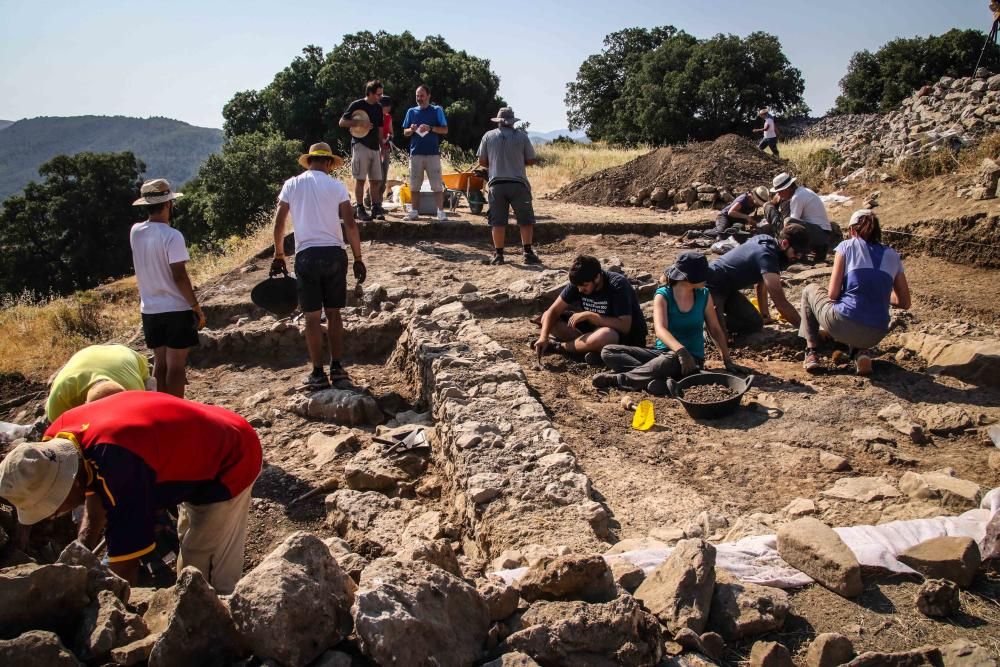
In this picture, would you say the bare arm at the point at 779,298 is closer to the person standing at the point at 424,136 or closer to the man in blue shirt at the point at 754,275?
the man in blue shirt at the point at 754,275

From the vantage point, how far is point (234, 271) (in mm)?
9719

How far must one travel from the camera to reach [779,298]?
6141 millimetres

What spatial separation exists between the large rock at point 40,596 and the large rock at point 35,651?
19 centimetres

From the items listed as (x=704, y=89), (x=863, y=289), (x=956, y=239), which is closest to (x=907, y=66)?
(x=704, y=89)

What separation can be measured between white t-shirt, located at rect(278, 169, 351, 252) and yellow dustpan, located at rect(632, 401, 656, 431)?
253 cm

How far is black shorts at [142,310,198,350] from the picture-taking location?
4719mm

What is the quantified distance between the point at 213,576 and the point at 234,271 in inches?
287

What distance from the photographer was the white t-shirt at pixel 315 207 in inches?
206

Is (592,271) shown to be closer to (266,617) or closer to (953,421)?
(953,421)

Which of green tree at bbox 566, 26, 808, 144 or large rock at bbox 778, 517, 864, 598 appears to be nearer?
large rock at bbox 778, 517, 864, 598

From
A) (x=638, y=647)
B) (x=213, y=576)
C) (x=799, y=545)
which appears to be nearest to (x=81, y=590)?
(x=213, y=576)

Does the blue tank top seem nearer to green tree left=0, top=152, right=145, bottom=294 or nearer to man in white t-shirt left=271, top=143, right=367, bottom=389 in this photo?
man in white t-shirt left=271, top=143, right=367, bottom=389

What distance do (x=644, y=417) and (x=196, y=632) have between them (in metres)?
3.42

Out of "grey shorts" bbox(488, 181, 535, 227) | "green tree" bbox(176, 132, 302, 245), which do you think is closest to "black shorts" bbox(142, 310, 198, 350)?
"grey shorts" bbox(488, 181, 535, 227)
